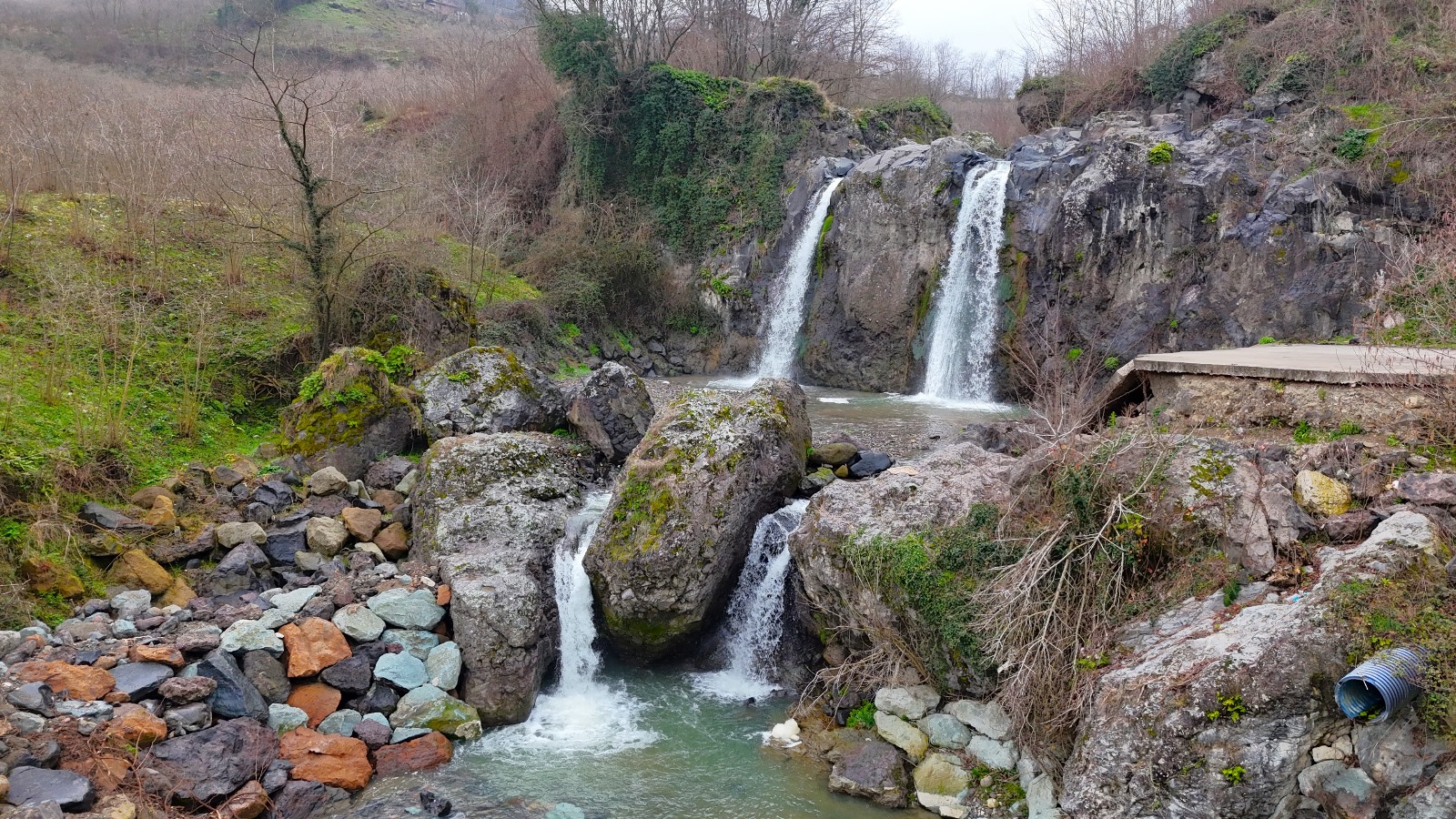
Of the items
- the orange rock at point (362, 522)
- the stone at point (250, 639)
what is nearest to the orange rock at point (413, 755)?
the stone at point (250, 639)

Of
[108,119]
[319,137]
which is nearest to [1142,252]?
[319,137]

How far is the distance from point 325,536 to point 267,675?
6.03 ft

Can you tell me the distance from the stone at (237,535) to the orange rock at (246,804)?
2813 mm

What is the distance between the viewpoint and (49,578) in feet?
21.9

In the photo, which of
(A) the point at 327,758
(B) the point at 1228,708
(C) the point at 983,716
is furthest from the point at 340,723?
(B) the point at 1228,708

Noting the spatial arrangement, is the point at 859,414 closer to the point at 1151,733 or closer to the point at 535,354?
the point at 535,354

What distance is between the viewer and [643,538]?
276 inches

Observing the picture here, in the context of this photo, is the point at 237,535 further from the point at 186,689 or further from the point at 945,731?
the point at 945,731

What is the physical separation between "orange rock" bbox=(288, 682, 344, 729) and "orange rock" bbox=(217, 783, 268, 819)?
78cm

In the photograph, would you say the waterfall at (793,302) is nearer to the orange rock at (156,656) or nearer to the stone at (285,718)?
the stone at (285,718)

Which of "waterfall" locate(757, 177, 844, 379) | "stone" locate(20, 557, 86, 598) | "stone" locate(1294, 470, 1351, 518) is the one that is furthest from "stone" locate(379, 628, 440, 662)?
"waterfall" locate(757, 177, 844, 379)

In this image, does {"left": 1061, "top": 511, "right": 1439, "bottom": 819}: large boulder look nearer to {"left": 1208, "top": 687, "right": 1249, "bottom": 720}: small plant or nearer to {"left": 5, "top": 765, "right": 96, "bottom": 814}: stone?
{"left": 1208, "top": 687, "right": 1249, "bottom": 720}: small plant

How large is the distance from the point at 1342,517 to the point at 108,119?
610 inches

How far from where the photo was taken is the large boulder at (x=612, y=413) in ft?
31.9
